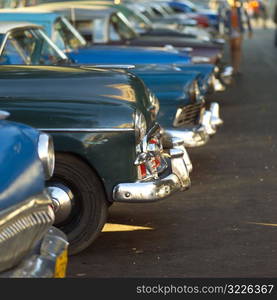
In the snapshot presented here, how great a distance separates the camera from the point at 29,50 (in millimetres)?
10359

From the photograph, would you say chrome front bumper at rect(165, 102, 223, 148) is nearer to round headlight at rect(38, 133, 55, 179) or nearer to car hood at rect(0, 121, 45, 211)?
round headlight at rect(38, 133, 55, 179)

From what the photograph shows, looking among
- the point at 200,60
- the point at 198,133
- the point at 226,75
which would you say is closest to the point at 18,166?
the point at 198,133

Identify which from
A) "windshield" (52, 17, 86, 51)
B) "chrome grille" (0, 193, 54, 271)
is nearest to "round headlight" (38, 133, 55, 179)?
"chrome grille" (0, 193, 54, 271)

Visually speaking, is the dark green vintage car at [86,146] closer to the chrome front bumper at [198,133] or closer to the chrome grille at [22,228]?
the chrome grille at [22,228]

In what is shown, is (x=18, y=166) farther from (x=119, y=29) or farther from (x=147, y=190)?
(x=119, y=29)

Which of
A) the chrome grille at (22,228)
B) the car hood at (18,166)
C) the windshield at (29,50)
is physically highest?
the car hood at (18,166)

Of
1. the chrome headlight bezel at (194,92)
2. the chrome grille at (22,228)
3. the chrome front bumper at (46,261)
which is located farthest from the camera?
the chrome headlight bezel at (194,92)

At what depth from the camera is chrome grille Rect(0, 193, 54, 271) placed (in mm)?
4629

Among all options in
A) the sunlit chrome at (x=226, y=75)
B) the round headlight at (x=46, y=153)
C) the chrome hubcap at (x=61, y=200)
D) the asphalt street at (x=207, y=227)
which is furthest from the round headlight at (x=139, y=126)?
the sunlit chrome at (x=226, y=75)

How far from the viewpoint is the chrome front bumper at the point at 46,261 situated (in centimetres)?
477

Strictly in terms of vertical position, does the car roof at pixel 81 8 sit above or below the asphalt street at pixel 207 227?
below

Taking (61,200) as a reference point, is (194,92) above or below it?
below

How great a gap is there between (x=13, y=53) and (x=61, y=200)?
10.5 feet
